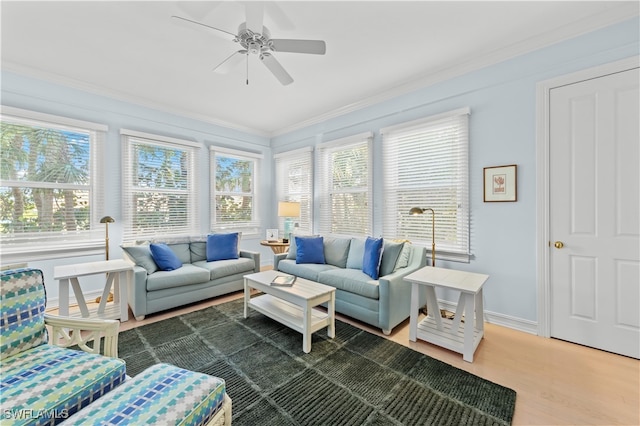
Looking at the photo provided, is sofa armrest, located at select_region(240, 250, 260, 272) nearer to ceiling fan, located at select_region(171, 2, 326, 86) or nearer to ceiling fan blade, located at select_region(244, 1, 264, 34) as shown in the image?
ceiling fan, located at select_region(171, 2, 326, 86)

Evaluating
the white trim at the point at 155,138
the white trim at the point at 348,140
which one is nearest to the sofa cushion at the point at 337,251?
the white trim at the point at 348,140

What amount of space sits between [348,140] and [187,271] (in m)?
2.95

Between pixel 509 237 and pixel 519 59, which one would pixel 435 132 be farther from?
pixel 509 237

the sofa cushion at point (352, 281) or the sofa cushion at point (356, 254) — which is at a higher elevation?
the sofa cushion at point (356, 254)

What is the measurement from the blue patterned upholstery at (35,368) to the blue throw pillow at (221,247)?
2.37 meters

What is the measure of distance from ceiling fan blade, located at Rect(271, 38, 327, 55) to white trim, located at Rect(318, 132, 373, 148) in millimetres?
1942

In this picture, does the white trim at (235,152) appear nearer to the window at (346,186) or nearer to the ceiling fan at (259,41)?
the window at (346,186)

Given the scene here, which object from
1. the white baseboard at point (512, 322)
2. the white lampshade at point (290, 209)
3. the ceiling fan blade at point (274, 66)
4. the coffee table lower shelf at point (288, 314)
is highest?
the ceiling fan blade at point (274, 66)

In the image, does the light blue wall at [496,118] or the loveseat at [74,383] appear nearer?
the loveseat at [74,383]

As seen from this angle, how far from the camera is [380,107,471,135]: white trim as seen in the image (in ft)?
9.86

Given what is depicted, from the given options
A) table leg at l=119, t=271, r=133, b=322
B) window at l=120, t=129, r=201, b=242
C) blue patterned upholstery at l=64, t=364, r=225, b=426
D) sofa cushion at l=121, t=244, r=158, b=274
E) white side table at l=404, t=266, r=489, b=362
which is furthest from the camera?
window at l=120, t=129, r=201, b=242

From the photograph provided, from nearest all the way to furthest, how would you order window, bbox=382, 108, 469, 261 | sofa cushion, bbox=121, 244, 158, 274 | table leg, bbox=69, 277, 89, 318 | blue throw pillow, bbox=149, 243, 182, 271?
table leg, bbox=69, 277, 89, 318, window, bbox=382, 108, 469, 261, sofa cushion, bbox=121, 244, 158, 274, blue throw pillow, bbox=149, 243, 182, 271

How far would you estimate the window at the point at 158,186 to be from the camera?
12.7ft

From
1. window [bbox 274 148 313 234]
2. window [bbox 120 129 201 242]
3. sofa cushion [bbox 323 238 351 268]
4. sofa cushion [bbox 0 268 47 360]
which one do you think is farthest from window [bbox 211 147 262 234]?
sofa cushion [bbox 0 268 47 360]
